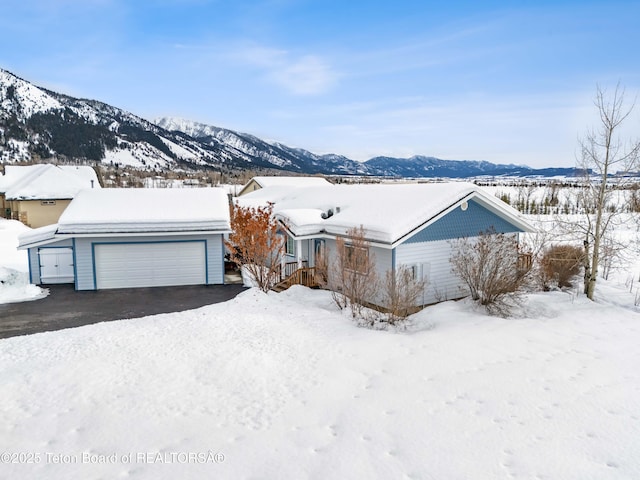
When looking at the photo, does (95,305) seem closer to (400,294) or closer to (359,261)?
(359,261)

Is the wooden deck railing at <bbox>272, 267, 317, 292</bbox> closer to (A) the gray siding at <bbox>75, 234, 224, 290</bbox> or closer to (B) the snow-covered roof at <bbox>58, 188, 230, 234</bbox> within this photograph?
(A) the gray siding at <bbox>75, 234, 224, 290</bbox>

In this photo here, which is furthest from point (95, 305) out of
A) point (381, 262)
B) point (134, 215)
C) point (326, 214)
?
point (381, 262)

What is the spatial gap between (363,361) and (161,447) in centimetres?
469

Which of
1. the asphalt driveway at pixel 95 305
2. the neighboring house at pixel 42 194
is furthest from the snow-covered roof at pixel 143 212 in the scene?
the neighboring house at pixel 42 194

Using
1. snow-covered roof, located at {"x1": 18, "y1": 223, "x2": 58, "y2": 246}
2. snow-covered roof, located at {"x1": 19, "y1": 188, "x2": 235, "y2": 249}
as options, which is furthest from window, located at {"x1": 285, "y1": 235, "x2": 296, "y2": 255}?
snow-covered roof, located at {"x1": 18, "y1": 223, "x2": 58, "y2": 246}

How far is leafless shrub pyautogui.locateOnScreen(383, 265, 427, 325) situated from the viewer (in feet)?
41.6

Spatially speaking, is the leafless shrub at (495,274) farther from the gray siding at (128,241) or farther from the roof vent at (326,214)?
the gray siding at (128,241)

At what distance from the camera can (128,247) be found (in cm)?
1730

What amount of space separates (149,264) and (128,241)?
1250mm

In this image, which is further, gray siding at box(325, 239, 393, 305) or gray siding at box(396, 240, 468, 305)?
gray siding at box(396, 240, 468, 305)

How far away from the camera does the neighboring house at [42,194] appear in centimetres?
3762

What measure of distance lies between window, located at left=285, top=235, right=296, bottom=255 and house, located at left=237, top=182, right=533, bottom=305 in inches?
1.9

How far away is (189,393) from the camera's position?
26.1ft

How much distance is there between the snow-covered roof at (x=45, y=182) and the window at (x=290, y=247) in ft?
90.0
